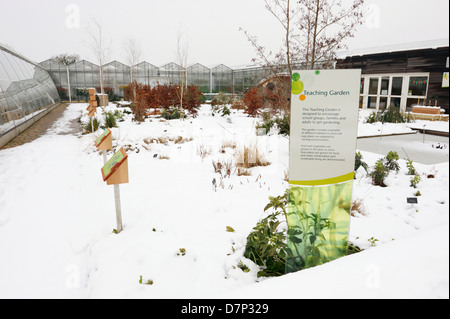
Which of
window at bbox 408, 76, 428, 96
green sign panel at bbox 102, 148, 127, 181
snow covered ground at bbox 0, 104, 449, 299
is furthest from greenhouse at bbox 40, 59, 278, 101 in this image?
green sign panel at bbox 102, 148, 127, 181

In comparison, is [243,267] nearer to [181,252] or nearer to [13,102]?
[181,252]

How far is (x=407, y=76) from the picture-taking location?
1474cm

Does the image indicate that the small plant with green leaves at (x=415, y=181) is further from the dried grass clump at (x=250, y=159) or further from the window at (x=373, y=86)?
the window at (x=373, y=86)

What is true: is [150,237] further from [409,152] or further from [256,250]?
[409,152]

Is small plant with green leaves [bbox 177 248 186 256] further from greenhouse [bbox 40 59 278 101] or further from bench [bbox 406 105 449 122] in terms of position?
greenhouse [bbox 40 59 278 101]

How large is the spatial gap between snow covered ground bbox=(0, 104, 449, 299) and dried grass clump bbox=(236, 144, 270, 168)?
0.76 feet

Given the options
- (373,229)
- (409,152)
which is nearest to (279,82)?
(409,152)

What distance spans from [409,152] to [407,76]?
10.4m

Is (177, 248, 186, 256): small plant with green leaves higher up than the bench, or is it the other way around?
the bench

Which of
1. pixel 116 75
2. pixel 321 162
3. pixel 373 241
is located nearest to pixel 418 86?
pixel 373 241

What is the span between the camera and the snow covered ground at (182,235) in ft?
5.39

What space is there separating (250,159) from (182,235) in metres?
2.73

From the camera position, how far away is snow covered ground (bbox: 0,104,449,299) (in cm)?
164

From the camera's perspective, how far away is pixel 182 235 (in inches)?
123
